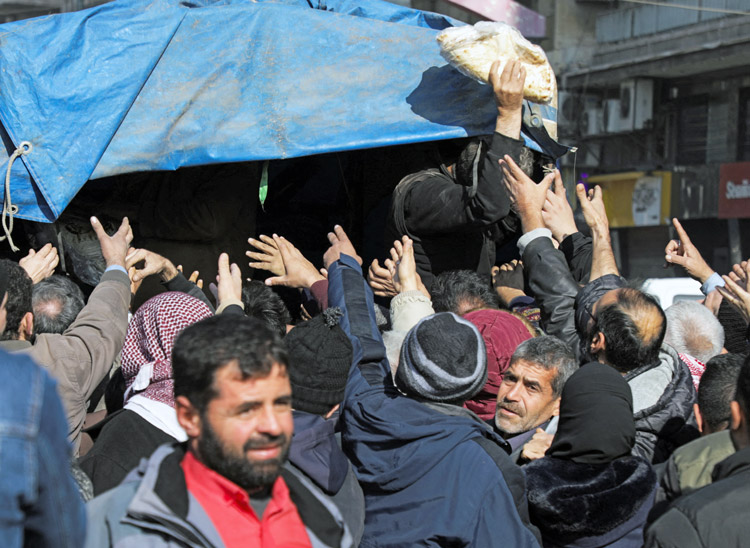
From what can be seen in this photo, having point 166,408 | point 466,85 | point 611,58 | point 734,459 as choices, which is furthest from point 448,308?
point 611,58

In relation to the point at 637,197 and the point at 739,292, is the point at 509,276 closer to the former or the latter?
the point at 739,292

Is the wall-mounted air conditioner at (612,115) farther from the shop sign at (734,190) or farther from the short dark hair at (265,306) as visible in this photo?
the short dark hair at (265,306)

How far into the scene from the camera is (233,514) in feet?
5.74

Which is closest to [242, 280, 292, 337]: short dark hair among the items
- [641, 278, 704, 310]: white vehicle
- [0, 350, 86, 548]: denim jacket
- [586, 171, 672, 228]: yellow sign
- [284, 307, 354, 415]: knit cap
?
[284, 307, 354, 415]: knit cap

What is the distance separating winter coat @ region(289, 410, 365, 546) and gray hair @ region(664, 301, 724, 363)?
6.60 feet

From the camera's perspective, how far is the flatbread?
3914mm

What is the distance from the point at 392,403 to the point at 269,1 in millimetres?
2992

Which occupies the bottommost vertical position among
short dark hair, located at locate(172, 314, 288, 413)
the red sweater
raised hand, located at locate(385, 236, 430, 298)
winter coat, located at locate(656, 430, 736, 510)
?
winter coat, located at locate(656, 430, 736, 510)

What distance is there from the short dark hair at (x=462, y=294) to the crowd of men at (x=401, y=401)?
1 cm

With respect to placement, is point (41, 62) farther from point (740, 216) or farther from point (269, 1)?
point (740, 216)

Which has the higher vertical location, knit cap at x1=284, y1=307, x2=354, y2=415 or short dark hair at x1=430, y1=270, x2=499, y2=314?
knit cap at x1=284, y1=307, x2=354, y2=415

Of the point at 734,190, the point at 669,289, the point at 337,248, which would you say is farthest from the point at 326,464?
the point at 734,190

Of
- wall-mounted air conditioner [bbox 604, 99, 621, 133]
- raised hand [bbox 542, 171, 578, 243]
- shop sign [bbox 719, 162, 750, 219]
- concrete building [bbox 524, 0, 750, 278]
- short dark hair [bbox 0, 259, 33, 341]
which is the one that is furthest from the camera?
wall-mounted air conditioner [bbox 604, 99, 621, 133]

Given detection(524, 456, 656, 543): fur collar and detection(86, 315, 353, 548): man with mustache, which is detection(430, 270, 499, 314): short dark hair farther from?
detection(86, 315, 353, 548): man with mustache
